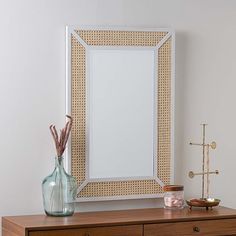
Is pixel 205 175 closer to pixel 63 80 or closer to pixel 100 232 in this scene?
pixel 100 232

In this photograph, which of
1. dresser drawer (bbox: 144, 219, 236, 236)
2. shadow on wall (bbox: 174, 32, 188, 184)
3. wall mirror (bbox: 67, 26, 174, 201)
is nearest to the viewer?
dresser drawer (bbox: 144, 219, 236, 236)

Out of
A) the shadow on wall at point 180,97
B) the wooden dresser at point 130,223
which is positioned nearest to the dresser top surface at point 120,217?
the wooden dresser at point 130,223

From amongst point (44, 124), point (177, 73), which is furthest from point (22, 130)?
point (177, 73)

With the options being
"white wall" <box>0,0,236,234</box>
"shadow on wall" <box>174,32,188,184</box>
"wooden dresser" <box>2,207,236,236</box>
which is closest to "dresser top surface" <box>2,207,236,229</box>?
"wooden dresser" <box>2,207,236,236</box>

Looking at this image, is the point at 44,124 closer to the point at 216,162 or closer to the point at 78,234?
the point at 78,234

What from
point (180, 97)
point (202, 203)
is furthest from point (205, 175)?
point (180, 97)

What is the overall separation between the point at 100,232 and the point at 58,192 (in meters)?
0.33

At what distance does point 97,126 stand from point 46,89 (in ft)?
1.13

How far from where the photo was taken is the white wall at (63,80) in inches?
151

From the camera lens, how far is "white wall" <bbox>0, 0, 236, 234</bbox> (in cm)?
384

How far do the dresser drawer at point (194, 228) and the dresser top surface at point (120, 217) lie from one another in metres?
0.02

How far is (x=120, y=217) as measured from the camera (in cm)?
379

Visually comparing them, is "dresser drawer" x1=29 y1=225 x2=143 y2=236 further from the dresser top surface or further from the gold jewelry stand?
the gold jewelry stand

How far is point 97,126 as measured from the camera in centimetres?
398
